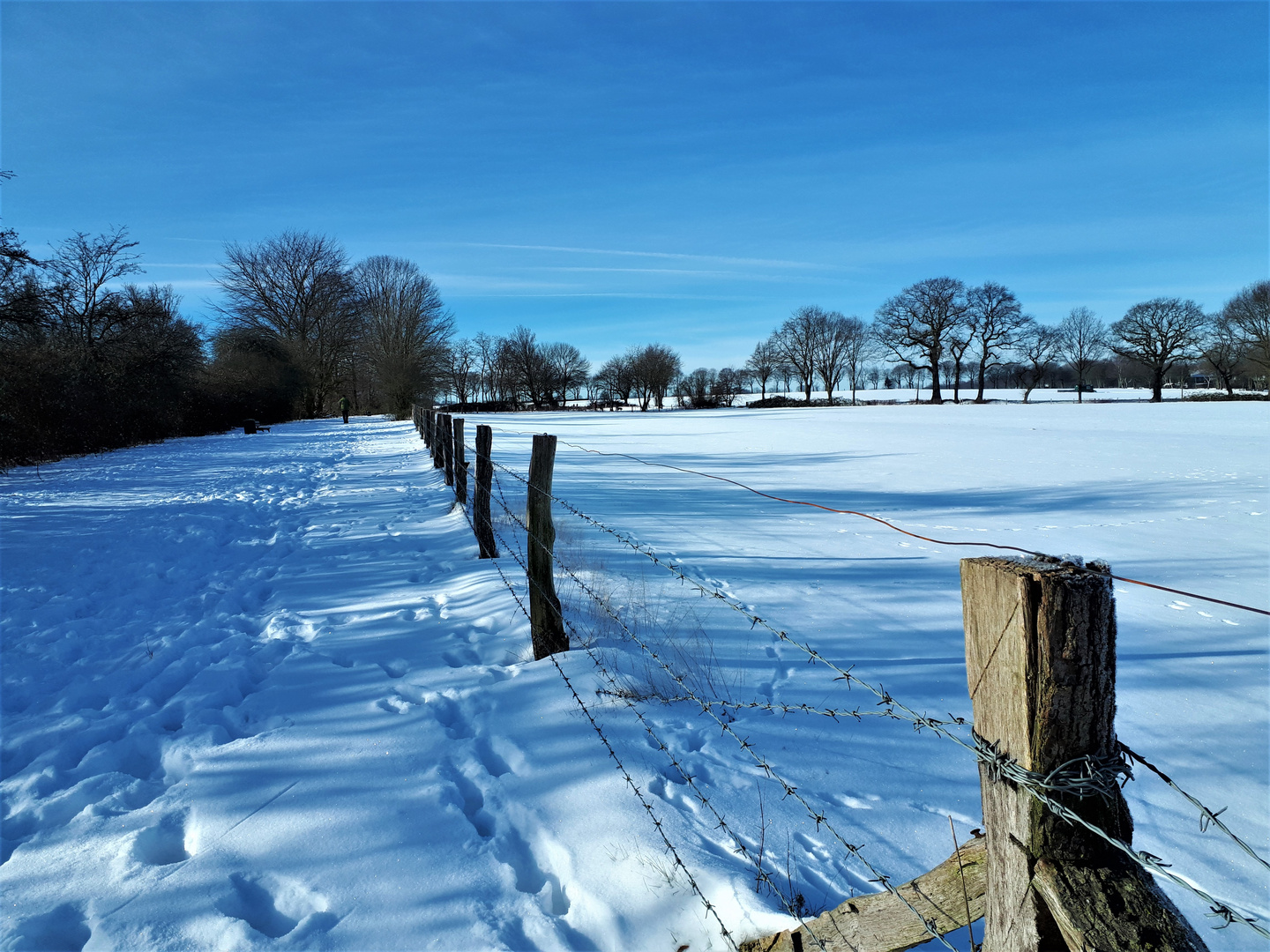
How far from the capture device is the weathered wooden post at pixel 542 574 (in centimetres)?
410

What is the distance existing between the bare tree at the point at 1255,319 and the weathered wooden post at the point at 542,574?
Result: 218ft

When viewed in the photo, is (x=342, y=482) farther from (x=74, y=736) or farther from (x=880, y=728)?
(x=880, y=728)

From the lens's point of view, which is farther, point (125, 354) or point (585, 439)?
point (585, 439)

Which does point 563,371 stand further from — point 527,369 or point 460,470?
point 460,470

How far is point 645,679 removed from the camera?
3777mm

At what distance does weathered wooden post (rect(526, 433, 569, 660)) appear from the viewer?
4.10 meters

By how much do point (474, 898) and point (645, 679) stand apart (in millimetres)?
1636

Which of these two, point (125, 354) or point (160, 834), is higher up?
point (125, 354)

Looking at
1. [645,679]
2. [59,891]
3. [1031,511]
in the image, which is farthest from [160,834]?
[1031,511]

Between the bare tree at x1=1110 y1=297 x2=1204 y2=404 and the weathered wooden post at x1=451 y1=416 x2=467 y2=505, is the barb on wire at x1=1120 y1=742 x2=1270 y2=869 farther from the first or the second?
the bare tree at x1=1110 y1=297 x2=1204 y2=404

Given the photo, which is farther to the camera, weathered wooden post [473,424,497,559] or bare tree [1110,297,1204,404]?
bare tree [1110,297,1204,404]

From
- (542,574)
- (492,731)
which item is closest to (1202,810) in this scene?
(492,731)

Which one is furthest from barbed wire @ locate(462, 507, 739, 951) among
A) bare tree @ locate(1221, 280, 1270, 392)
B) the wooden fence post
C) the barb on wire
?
bare tree @ locate(1221, 280, 1270, 392)

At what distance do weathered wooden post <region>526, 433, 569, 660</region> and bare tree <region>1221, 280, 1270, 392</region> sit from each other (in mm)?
66362
